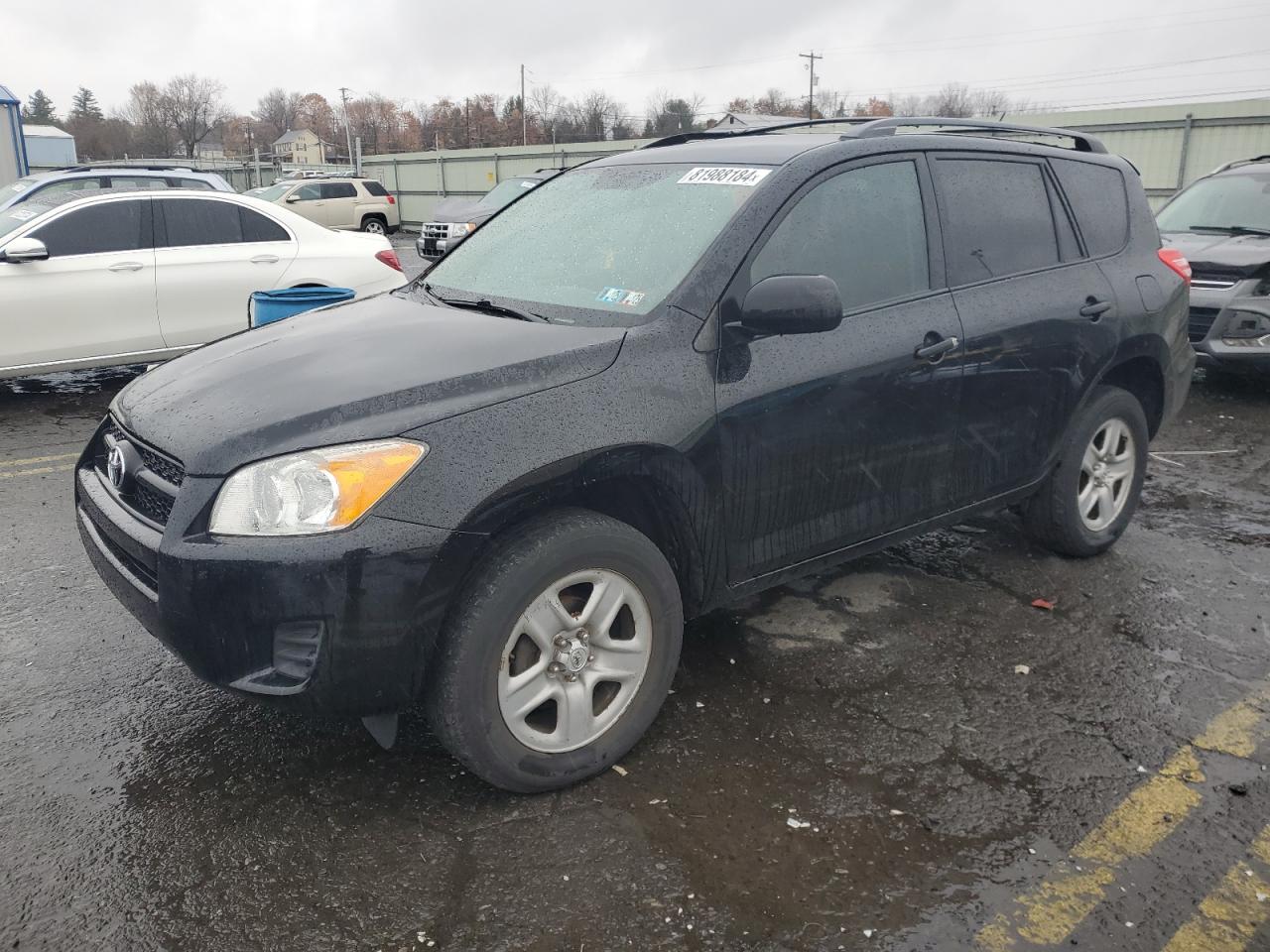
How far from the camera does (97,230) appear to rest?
7.48 metres

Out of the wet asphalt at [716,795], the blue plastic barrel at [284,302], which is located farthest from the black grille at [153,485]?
the blue plastic barrel at [284,302]

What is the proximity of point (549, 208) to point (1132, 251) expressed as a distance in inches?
101

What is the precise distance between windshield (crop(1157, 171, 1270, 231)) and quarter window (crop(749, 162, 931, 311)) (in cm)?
645

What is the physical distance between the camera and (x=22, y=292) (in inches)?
278

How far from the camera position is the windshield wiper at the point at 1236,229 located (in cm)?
823

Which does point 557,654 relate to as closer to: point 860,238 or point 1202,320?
point 860,238

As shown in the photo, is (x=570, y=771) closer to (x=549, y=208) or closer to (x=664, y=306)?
(x=664, y=306)

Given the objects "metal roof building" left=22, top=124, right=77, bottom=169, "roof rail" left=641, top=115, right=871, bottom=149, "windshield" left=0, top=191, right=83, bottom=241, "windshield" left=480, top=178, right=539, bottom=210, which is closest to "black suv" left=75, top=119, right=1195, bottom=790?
"roof rail" left=641, top=115, right=871, bottom=149

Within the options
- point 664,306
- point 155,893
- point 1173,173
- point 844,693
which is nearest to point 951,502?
point 844,693

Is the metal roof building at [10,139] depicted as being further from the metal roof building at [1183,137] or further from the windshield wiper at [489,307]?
the metal roof building at [1183,137]

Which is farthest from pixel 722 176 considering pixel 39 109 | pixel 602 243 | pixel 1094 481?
pixel 39 109

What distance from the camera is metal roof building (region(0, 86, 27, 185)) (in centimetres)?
1870

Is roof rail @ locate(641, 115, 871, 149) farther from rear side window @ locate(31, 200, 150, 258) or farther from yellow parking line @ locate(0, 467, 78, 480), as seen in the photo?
rear side window @ locate(31, 200, 150, 258)

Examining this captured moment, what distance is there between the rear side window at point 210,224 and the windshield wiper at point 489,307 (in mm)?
5181
